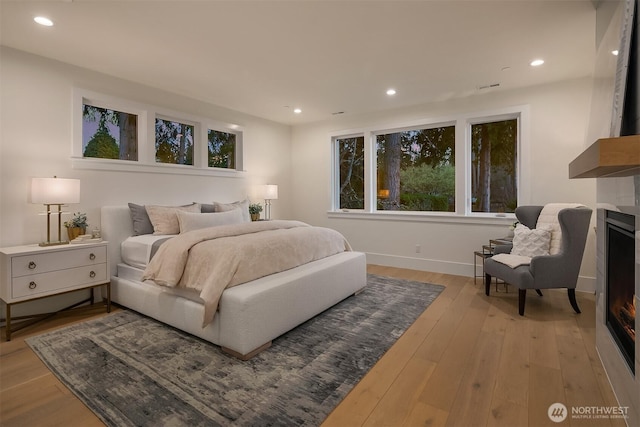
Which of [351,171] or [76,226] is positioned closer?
[76,226]

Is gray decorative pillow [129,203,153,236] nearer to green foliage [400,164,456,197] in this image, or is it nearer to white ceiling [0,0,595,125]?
white ceiling [0,0,595,125]

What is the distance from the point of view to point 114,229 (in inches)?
132

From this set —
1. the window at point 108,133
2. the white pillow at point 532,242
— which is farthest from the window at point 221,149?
the white pillow at point 532,242

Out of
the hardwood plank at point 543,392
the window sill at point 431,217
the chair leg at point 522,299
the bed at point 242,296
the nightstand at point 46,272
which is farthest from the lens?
the window sill at point 431,217

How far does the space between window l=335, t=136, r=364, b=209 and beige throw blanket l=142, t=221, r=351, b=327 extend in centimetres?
265

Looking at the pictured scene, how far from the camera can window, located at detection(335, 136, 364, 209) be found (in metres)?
5.38

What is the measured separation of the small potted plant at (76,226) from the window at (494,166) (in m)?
4.78

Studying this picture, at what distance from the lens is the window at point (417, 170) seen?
180 inches

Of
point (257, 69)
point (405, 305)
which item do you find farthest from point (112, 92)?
point (405, 305)

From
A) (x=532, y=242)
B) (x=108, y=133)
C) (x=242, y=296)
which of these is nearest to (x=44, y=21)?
(x=108, y=133)

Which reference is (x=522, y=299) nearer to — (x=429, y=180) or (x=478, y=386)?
(x=478, y=386)

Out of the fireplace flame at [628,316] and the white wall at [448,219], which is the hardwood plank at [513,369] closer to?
the fireplace flame at [628,316]

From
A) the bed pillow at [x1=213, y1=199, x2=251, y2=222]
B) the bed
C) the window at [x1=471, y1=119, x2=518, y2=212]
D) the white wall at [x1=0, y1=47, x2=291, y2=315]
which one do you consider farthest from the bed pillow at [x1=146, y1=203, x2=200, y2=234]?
the window at [x1=471, y1=119, x2=518, y2=212]

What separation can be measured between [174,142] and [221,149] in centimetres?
76
